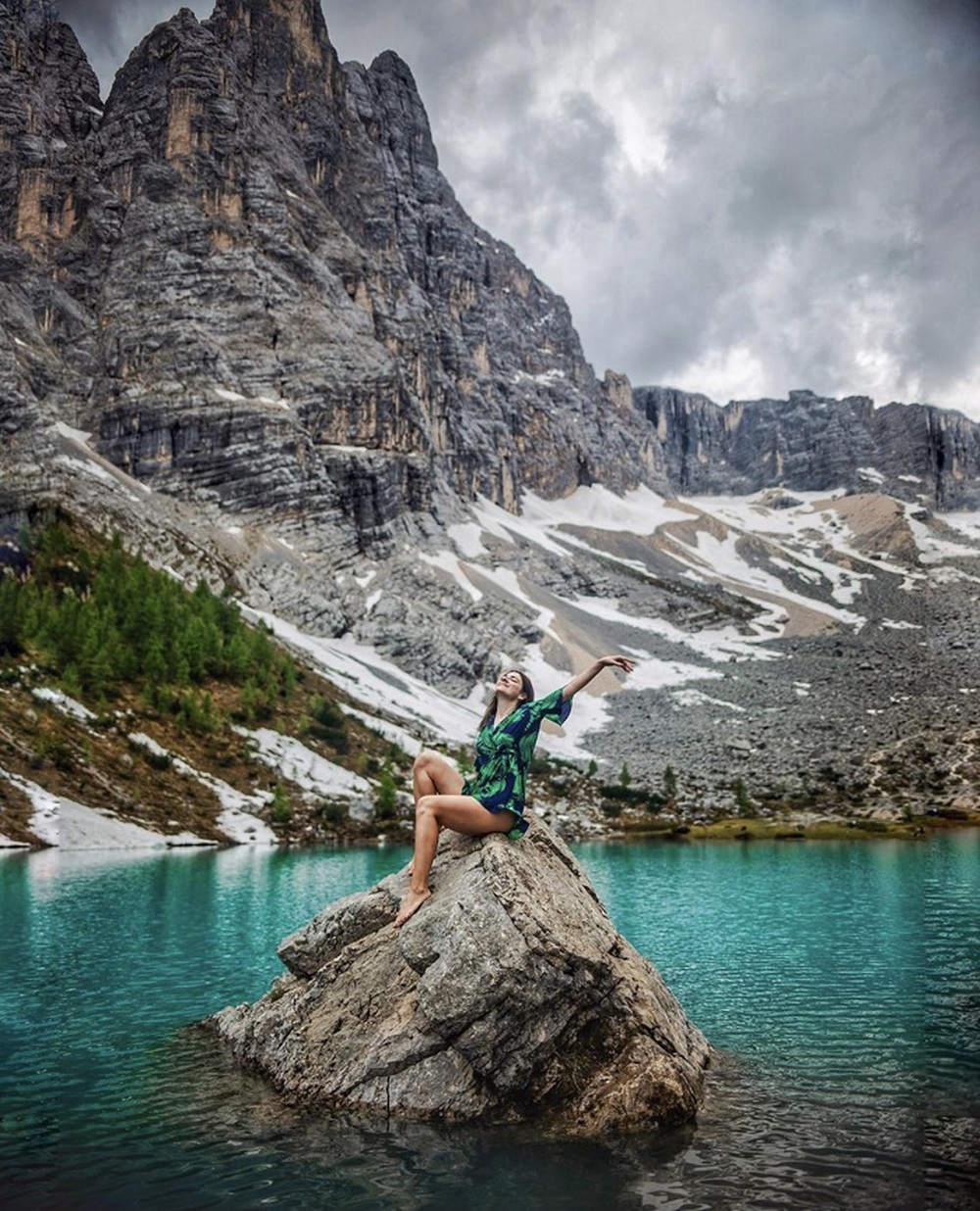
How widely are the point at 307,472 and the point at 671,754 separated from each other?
73693 millimetres

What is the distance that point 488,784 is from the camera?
1278 centimetres

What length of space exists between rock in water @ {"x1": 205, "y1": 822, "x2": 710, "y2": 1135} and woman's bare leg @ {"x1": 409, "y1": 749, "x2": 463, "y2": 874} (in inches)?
35.6

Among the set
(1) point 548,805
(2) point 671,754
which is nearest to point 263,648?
(1) point 548,805

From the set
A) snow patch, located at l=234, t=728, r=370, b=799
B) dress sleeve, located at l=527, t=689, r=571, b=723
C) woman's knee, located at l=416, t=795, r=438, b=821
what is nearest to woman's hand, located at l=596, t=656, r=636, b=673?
dress sleeve, located at l=527, t=689, r=571, b=723

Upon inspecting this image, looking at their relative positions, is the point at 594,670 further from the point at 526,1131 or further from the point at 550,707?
the point at 526,1131

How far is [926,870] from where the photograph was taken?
148 ft

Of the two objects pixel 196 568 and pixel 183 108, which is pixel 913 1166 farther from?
pixel 183 108

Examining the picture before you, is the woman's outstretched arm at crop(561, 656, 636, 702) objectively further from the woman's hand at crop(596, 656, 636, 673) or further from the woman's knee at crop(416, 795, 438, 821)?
the woman's knee at crop(416, 795, 438, 821)

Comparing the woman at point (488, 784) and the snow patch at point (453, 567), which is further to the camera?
the snow patch at point (453, 567)

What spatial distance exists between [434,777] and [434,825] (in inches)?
28.9

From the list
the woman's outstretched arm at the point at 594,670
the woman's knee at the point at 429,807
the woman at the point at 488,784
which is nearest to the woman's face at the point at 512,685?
the woman at the point at 488,784

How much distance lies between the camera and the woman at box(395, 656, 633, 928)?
40.6 ft

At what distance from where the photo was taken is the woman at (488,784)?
12.4m

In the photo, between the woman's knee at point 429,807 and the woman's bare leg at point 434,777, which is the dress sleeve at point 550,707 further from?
the woman's knee at point 429,807
